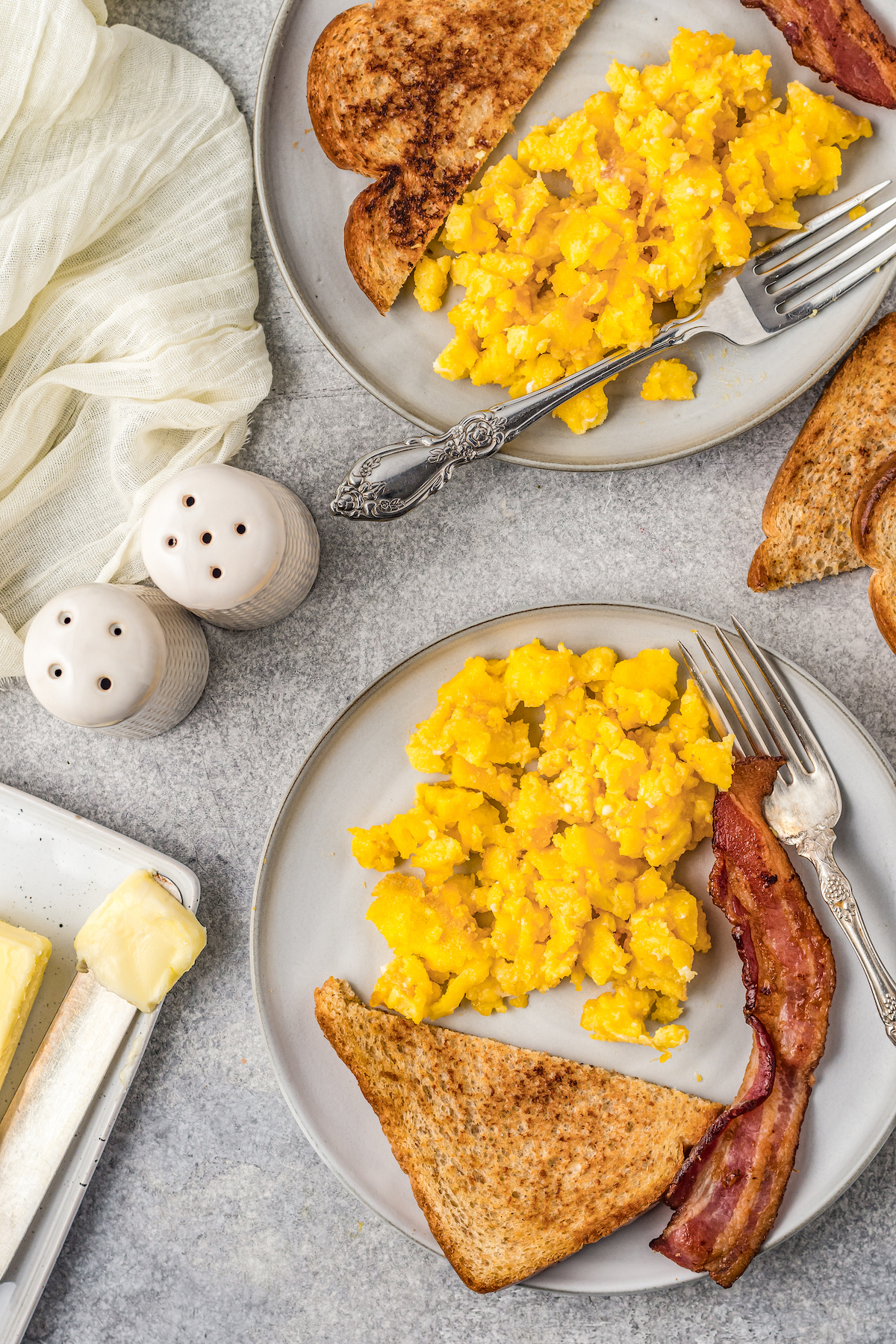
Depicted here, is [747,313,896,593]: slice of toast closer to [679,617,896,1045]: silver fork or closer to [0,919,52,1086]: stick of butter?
[679,617,896,1045]: silver fork

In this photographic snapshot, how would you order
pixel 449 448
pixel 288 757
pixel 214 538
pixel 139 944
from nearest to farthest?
pixel 214 538
pixel 449 448
pixel 139 944
pixel 288 757

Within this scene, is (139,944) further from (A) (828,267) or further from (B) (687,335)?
(A) (828,267)

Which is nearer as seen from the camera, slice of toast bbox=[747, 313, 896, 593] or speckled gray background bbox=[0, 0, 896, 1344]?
slice of toast bbox=[747, 313, 896, 593]

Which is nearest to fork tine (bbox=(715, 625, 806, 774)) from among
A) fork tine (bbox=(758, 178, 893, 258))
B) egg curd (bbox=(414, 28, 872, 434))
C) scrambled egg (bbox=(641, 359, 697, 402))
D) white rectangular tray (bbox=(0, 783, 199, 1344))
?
scrambled egg (bbox=(641, 359, 697, 402))

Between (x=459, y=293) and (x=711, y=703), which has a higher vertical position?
(x=459, y=293)

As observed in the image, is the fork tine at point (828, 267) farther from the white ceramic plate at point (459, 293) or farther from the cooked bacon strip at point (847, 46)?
the cooked bacon strip at point (847, 46)

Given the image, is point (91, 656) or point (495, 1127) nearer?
point (91, 656)

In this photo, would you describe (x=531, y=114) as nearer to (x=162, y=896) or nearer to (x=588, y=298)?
(x=588, y=298)

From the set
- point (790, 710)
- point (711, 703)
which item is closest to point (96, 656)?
point (711, 703)
